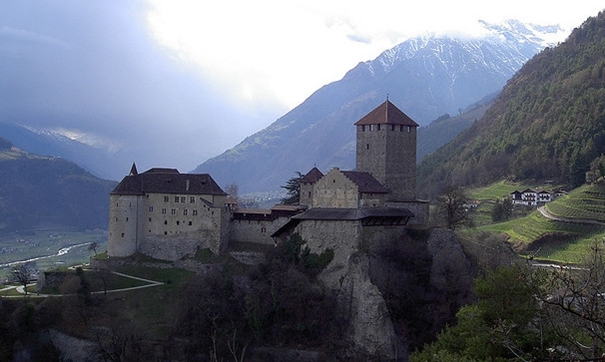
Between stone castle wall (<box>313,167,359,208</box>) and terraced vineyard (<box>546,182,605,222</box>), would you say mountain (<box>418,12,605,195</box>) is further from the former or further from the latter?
stone castle wall (<box>313,167,359,208</box>)

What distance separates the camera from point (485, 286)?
101 ft

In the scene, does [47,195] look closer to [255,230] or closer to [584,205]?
[255,230]

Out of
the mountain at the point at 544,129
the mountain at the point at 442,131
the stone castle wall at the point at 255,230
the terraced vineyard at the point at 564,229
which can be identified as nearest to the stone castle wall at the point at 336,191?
the stone castle wall at the point at 255,230

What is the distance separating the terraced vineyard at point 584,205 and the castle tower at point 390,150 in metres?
17.4

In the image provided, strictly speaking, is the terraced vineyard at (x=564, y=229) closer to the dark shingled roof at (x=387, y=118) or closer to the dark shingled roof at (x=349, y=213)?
the dark shingled roof at (x=349, y=213)

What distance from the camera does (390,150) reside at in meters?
51.2

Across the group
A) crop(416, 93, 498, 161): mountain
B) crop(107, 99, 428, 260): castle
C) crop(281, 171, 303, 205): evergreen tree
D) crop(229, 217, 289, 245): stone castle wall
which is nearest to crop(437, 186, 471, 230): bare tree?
crop(107, 99, 428, 260): castle


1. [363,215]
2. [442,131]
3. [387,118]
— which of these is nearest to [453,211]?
[387,118]

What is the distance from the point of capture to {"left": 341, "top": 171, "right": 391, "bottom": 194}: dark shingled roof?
4769 centimetres

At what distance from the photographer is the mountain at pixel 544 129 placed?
8554cm

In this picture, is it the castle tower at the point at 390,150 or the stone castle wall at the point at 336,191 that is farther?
the castle tower at the point at 390,150

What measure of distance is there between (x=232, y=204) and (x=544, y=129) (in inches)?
2205

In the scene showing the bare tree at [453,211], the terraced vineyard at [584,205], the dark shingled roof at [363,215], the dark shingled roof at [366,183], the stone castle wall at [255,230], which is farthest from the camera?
the terraced vineyard at [584,205]

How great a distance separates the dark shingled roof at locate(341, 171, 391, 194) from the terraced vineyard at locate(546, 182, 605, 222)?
67.3 feet
